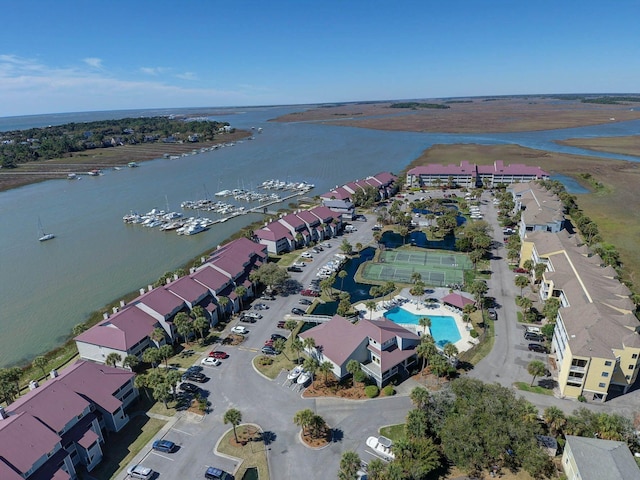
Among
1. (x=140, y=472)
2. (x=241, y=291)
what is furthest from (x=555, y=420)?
(x=241, y=291)

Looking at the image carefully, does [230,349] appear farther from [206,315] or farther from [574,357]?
[574,357]

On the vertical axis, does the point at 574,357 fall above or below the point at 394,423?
above

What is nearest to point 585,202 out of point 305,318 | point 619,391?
point 619,391

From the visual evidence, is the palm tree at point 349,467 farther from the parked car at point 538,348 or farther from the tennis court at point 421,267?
the tennis court at point 421,267

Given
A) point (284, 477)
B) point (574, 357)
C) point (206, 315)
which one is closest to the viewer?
point (284, 477)

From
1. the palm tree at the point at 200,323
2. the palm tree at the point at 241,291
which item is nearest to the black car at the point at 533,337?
the palm tree at the point at 241,291

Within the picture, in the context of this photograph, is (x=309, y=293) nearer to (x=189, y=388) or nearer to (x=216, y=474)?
(x=189, y=388)
